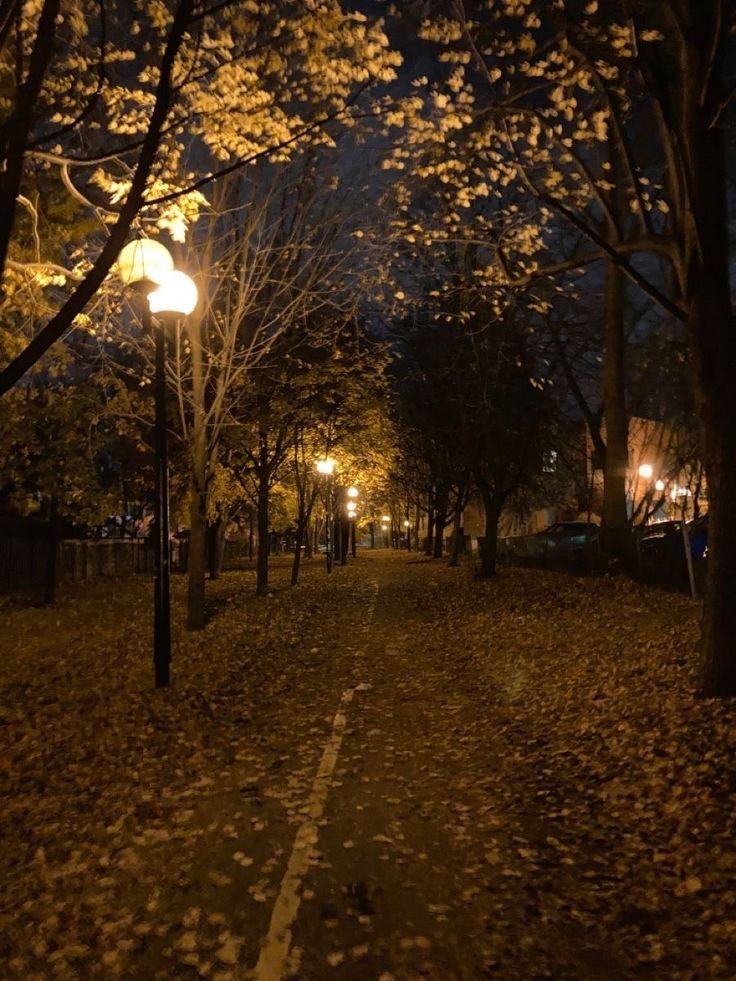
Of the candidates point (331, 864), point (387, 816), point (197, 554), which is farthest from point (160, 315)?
point (331, 864)

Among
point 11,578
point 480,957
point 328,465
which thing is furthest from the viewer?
point 328,465

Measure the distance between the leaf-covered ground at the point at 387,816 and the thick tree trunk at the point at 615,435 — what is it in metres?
6.12

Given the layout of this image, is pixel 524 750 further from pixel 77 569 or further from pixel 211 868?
pixel 77 569

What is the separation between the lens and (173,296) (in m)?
10.1

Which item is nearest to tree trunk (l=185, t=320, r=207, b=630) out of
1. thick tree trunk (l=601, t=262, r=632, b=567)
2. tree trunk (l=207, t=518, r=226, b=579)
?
thick tree trunk (l=601, t=262, r=632, b=567)

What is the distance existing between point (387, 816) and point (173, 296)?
6906mm

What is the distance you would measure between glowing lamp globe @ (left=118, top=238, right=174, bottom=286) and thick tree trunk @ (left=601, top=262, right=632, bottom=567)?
11.8 meters

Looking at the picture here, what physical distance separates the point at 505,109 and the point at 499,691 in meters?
7.29

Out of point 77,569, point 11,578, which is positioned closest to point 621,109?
point 11,578

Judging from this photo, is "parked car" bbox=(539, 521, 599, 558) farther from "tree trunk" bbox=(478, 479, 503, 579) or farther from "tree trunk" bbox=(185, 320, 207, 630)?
"tree trunk" bbox=(185, 320, 207, 630)

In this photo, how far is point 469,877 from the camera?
16.2ft

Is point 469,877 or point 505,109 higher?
point 505,109

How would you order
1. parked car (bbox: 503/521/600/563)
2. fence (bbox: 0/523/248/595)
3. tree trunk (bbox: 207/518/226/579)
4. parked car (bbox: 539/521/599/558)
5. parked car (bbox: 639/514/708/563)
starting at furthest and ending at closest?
1. tree trunk (bbox: 207/518/226/579)
2. parked car (bbox: 539/521/599/558)
3. parked car (bbox: 503/521/600/563)
4. fence (bbox: 0/523/248/595)
5. parked car (bbox: 639/514/708/563)

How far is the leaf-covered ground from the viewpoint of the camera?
4117 mm
